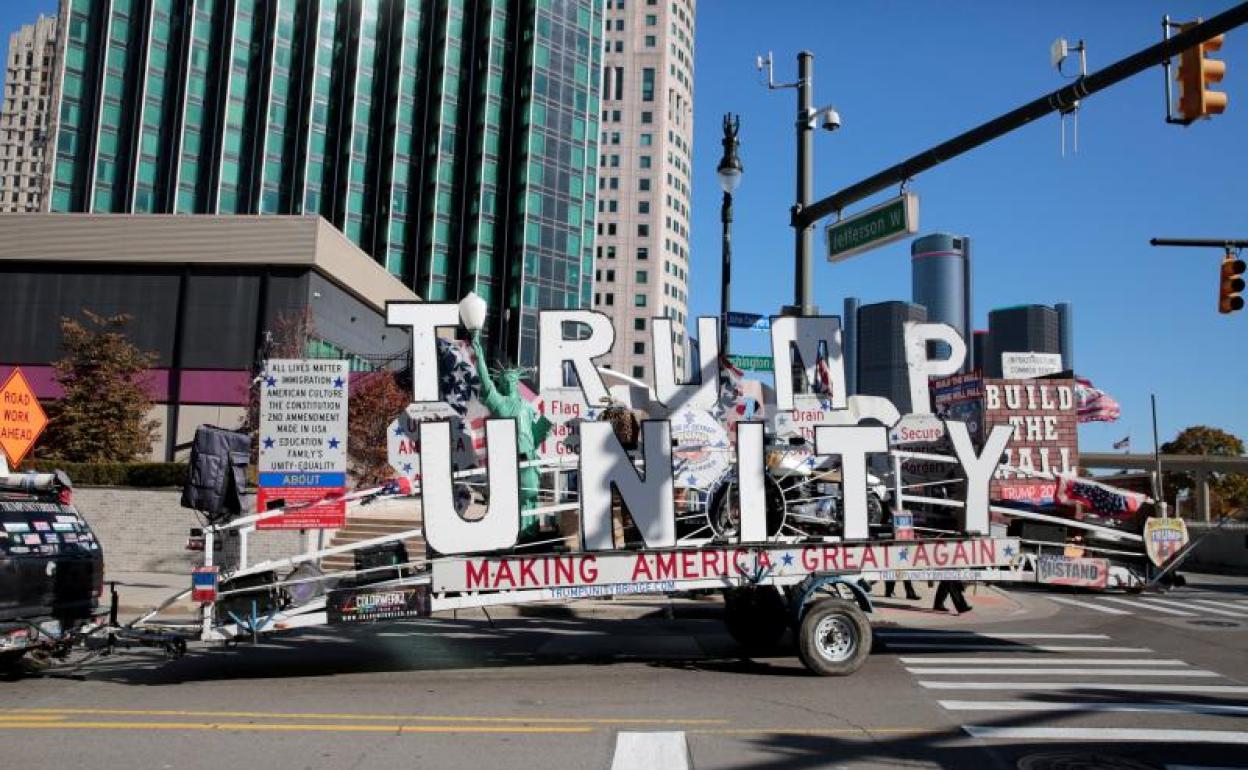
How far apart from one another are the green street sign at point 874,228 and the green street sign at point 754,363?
3.35 metres

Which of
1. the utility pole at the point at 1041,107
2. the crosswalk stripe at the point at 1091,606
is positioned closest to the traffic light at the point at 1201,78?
the utility pole at the point at 1041,107

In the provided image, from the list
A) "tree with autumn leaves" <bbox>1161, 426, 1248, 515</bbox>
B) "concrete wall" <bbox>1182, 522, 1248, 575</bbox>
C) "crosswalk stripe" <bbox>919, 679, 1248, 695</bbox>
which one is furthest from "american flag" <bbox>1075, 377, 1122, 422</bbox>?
"tree with autumn leaves" <bbox>1161, 426, 1248, 515</bbox>

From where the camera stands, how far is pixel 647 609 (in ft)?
54.1

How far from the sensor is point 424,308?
1112 centimetres

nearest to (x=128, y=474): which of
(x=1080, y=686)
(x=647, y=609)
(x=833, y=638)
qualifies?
(x=647, y=609)

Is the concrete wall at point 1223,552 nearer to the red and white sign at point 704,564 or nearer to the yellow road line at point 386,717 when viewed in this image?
the red and white sign at point 704,564

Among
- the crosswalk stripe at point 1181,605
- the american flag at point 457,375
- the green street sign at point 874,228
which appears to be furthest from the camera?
the crosswalk stripe at point 1181,605

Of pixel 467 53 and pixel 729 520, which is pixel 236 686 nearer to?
pixel 729 520

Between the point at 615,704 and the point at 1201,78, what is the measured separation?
8781 millimetres

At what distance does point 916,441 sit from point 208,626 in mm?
8975

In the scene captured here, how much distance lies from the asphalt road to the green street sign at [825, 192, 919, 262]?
5.71 metres

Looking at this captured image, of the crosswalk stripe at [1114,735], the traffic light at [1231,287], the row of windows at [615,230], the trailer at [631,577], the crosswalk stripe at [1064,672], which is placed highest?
the row of windows at [615,230]

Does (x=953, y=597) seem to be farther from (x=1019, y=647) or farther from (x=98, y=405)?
(x=98, y=405)

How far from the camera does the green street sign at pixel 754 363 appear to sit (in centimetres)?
1754
